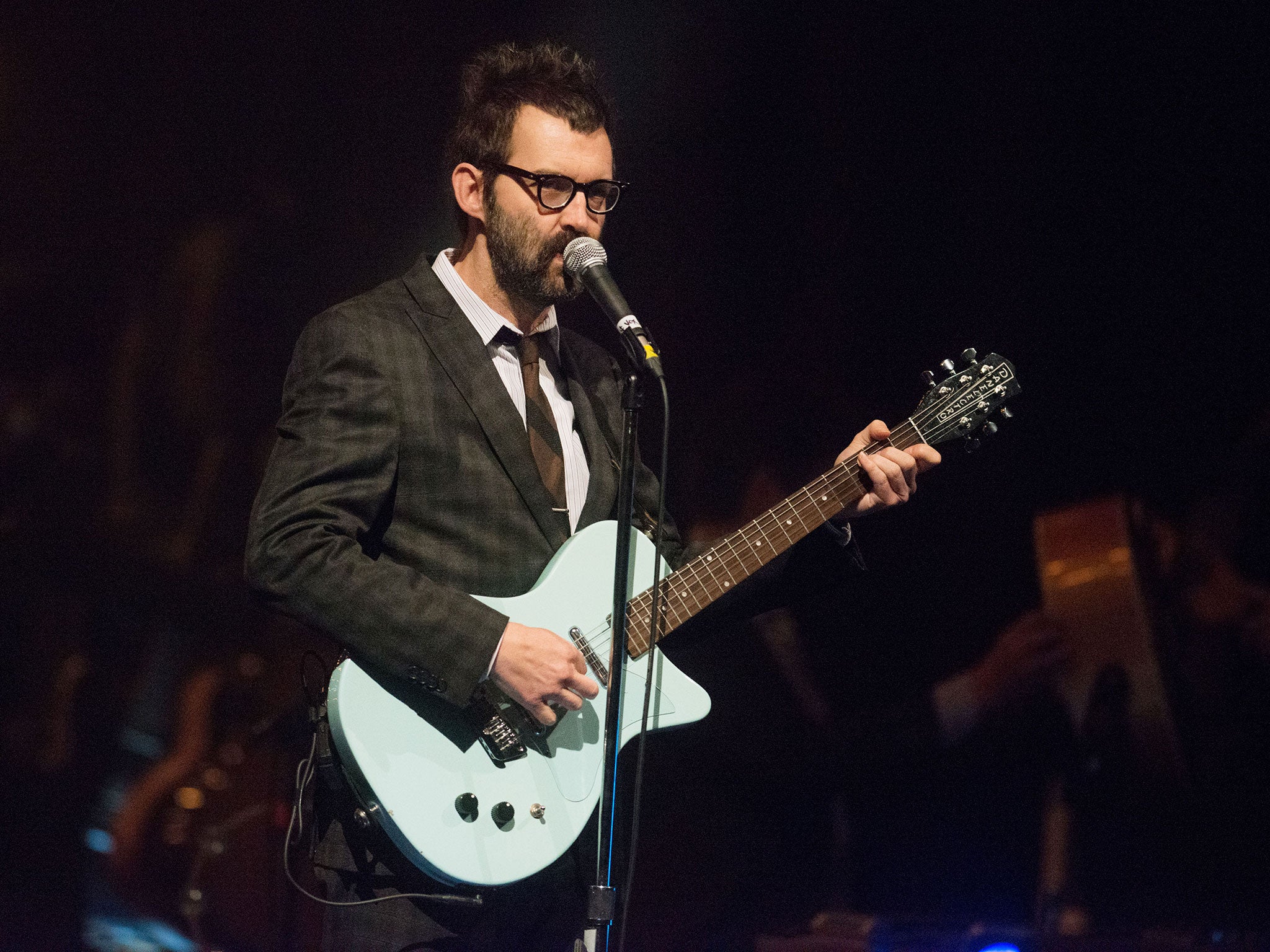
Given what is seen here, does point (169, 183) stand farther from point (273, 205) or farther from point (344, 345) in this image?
point (344, 345)

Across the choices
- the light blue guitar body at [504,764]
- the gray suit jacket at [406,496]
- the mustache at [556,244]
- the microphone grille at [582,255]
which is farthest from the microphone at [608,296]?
the light blue guitar body at [504,764]

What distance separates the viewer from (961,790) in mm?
3703

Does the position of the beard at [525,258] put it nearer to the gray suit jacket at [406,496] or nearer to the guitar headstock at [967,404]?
the gray suit jacket at [406,496]

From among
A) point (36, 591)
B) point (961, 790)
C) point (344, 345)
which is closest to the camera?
point (344, 345)

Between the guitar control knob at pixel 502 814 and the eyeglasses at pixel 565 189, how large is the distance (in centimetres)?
109

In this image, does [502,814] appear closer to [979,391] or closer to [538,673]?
[538,673]

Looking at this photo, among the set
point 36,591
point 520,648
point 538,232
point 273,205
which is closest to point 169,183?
point 273,205

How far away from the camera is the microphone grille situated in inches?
72.7

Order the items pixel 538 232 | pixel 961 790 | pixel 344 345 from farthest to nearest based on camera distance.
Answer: pixel 961 790 → pixel 538 232 → pixel 344 345

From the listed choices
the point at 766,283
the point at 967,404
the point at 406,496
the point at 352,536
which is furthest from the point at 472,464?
the point at 766,283

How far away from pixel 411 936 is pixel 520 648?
0.49 metres

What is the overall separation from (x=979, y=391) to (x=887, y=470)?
29 centimetres

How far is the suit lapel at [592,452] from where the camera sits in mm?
2209

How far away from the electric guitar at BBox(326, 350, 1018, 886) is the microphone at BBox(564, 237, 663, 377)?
1.49 feet
